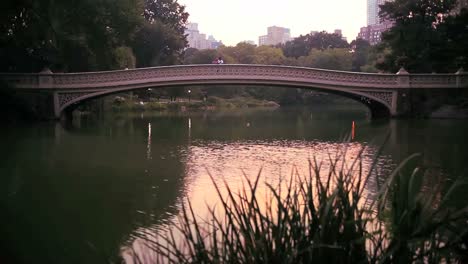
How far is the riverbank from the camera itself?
37969 millimetres

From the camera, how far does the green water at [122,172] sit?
520 centimetres

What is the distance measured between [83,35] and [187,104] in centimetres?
2405

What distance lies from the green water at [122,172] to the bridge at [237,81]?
5.33m

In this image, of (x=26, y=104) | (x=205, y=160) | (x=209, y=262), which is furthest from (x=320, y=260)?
(x=26, y=104)

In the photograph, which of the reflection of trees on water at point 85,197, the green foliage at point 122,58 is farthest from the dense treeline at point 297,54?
the reflection of trees on water at point 85,197

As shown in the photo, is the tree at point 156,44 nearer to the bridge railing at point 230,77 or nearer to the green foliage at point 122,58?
the green foliage at point 122,58

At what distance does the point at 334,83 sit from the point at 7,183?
17718mm

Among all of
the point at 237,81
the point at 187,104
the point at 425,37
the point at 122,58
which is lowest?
the point at 187,104

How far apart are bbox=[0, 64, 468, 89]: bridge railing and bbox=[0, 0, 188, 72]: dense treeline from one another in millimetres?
1213

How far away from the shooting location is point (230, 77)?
2348 cm

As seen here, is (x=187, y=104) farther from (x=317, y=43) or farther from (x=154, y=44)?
(x=317, y=43)

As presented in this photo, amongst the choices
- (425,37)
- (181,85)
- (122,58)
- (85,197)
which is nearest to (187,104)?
(122,58)

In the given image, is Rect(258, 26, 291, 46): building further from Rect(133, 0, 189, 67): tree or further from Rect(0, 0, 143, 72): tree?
Rect(0, 0, 143, 72): tree

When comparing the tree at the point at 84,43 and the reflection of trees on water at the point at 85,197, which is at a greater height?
the tree at the point at 84,43
